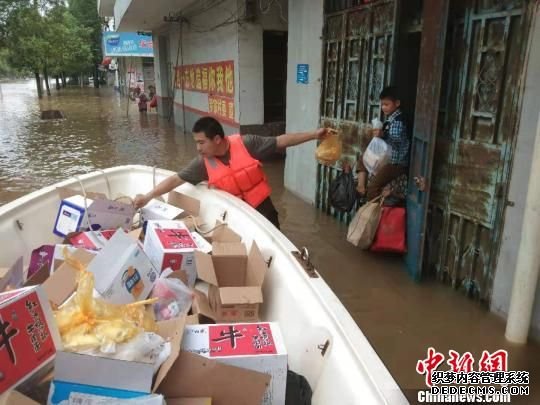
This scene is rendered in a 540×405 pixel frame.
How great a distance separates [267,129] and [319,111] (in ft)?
9.99

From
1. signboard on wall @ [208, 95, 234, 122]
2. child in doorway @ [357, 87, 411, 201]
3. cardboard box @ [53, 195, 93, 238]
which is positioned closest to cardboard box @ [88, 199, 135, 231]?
cardboard box @ [53, 195, 93, 238]

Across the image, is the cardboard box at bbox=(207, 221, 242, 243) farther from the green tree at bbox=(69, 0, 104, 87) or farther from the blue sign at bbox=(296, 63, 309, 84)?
the green tree at bbox=(69, 0, 104, 87)

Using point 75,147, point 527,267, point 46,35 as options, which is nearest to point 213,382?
point 527,267

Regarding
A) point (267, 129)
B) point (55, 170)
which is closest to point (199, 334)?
point (267, 129)

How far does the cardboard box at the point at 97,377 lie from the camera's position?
1.29m

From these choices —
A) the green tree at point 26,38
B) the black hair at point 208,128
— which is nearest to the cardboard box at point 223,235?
the black hair at point 208,128

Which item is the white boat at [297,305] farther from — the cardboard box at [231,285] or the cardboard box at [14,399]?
the cardboard box at [14,399]

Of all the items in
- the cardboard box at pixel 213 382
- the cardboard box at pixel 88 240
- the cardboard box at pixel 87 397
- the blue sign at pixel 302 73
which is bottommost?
the cardboard box at pixel 213 382

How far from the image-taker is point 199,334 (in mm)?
1720

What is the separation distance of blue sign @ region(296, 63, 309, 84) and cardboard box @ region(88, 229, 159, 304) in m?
3.93

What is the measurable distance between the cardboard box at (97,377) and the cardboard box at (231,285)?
0.72 m

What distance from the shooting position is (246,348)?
1.65 meters

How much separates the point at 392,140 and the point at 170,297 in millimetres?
2531

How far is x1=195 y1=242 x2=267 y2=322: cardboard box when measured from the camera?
2.06m
